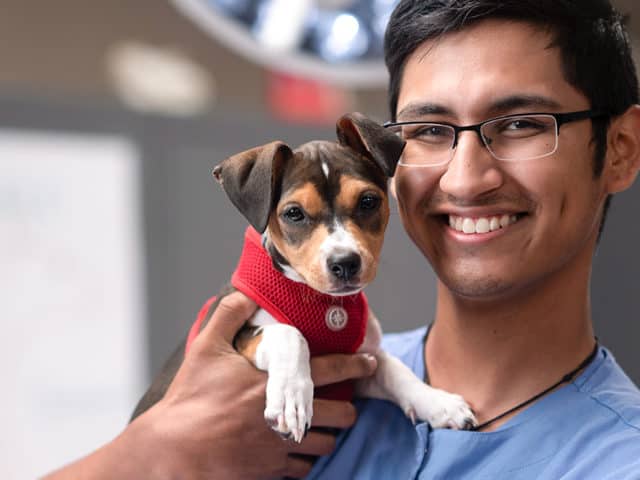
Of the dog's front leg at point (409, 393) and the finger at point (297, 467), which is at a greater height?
the dog's front leg at point (409, 393)

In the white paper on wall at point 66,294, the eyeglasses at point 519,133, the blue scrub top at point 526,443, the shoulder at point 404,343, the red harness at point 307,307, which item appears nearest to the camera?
the blue scrub top at point 526,443

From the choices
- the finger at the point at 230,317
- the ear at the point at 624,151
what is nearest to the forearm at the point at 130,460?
the finger at the point at 230,317

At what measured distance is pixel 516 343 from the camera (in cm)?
159

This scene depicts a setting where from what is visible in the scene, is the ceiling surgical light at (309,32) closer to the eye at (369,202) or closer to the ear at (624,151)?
the eye at (369,202)

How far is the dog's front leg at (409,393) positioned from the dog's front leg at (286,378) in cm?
25

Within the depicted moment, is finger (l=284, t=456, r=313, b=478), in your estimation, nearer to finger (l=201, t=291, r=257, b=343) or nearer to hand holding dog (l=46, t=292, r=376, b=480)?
hand holding dog (l=46, t=292, r=376, b=480)

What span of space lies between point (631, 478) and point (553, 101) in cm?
70

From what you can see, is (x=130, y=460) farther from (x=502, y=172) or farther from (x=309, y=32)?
(x=309, y=32)

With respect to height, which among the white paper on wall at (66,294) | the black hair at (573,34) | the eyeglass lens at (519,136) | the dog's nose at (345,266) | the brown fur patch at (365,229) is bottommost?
the white paper on wall at (66,294)

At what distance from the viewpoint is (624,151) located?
1613 mm

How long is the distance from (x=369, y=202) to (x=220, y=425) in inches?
21.1

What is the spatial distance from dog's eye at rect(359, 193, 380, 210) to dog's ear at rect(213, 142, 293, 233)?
0.18m

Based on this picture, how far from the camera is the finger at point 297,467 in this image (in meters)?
1.53

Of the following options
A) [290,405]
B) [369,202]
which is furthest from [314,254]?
[290,405]
